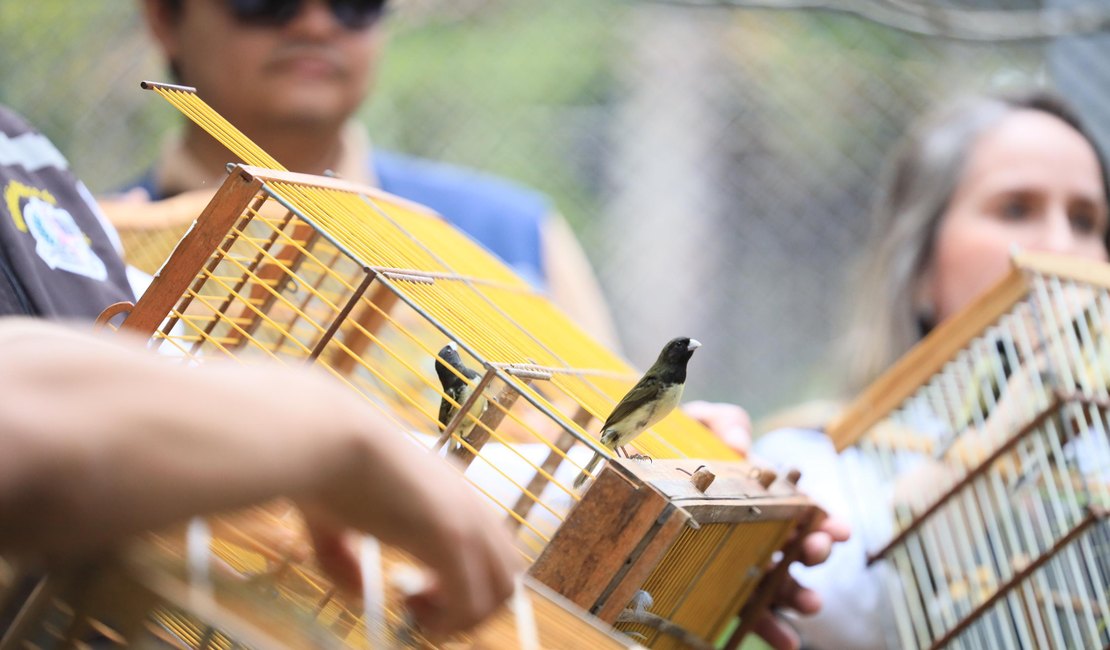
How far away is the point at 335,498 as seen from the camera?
1.64ft

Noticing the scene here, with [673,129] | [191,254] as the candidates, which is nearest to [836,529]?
[191,254]

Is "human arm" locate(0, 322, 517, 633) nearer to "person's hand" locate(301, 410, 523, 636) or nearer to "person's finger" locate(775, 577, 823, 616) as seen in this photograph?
"person's hand" locate(301, 410, 523, 636)

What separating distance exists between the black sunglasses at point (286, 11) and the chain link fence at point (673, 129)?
1.89 m

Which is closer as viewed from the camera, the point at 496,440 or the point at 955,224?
the point at 496,440

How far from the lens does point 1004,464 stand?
1.41m

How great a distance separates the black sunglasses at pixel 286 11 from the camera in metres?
2.04

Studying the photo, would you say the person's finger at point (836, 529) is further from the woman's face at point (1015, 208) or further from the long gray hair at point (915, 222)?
the long gray hair at point (915, 222)

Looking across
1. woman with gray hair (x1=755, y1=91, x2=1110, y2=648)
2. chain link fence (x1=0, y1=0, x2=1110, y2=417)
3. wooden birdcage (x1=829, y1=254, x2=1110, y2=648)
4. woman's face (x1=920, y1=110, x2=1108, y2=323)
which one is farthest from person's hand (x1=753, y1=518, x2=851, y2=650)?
chain link fence (x1=0, y1=0, x2=1110, y2=417)

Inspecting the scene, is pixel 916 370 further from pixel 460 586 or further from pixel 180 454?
pixel 180 454

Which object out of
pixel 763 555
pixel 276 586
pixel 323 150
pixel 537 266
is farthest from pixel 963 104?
pixel 276 586

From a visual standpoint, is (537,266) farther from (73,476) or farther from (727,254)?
(73,476)

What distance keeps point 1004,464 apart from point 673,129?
9.13 feet

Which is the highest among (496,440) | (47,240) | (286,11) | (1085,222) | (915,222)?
(1085,222)

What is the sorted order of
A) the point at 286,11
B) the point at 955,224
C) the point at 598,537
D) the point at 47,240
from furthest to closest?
1. the point at 955,224
2. the point at 286,11
3. the point at 47,240
4. the point at 598,537
